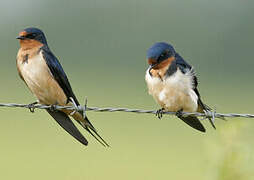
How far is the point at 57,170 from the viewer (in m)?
8.11

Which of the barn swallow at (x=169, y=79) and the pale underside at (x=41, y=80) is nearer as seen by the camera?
the barn swallow at (x=169, y=79)

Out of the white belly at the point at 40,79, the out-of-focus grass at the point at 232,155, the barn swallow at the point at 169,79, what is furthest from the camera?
the white belly at the point at 40,79

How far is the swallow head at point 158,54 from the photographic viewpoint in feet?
14.1

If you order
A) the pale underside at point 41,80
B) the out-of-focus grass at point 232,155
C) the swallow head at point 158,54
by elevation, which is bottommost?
the pale underside at point 41,80

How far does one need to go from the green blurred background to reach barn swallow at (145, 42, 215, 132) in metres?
0.61

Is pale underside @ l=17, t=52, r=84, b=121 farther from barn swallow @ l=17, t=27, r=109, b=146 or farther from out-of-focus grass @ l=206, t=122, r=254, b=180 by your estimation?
out-of-focus grass @ l=206, t=122, r=254, b=180

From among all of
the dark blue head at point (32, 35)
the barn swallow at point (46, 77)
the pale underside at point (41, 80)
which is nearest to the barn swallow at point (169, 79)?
the barn swallow at point (46, 77)

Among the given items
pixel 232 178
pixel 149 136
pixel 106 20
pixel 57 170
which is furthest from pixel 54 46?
pixel 232 178

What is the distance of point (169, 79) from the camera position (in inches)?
169

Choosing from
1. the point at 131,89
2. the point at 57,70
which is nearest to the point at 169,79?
the point at 57,70

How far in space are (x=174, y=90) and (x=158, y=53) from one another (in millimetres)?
240

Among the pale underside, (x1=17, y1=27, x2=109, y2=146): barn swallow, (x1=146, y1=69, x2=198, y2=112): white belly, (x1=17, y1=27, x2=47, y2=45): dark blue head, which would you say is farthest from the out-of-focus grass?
(x1=17, y1=27, x2=47, y2=45): dark blue head

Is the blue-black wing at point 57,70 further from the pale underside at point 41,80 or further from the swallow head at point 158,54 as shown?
the swallow head at point 158,54

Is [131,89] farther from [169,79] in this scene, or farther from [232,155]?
[232,155]
